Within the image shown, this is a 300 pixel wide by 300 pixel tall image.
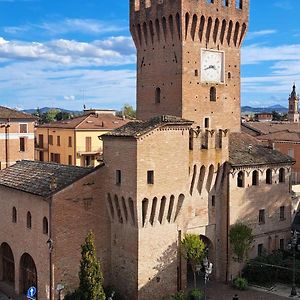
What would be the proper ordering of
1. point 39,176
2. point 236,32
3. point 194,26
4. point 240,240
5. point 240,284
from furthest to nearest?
point 236,32 → point 194,26 → point 240,240 → point 240,284 → point 39,176

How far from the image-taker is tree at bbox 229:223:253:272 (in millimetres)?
35469

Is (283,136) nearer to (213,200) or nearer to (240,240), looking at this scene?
(213,200)

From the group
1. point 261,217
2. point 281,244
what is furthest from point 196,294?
point 281,244

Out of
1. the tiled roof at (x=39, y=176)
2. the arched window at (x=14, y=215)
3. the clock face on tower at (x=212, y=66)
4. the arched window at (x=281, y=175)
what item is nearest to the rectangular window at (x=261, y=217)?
the arched window at (x=281, y=175)

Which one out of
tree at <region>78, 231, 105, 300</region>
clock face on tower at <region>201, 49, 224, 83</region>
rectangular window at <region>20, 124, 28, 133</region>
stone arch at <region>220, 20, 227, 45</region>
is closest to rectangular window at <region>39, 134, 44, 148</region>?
rectangular window at <region>20, 124, 28, 133</region>

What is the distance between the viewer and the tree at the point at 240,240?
116ft

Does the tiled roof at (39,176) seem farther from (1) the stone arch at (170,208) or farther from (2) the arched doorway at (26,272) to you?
(1) the stone arch at (170,208)

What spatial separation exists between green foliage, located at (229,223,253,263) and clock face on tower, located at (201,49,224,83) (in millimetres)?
11531

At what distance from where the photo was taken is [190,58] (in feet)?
121

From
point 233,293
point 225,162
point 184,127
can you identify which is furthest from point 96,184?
point 233,293

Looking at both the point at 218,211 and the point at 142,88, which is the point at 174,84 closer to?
the point at 142,88

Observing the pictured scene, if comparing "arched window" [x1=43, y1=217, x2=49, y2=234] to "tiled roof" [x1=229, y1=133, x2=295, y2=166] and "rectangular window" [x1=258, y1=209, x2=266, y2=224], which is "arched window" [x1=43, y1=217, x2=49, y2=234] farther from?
"rectangular window" [x1=258, y1=209, x2=266, y2=224]

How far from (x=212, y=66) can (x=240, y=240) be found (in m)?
13.5

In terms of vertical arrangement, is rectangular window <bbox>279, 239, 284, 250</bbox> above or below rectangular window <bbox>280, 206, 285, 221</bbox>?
below
